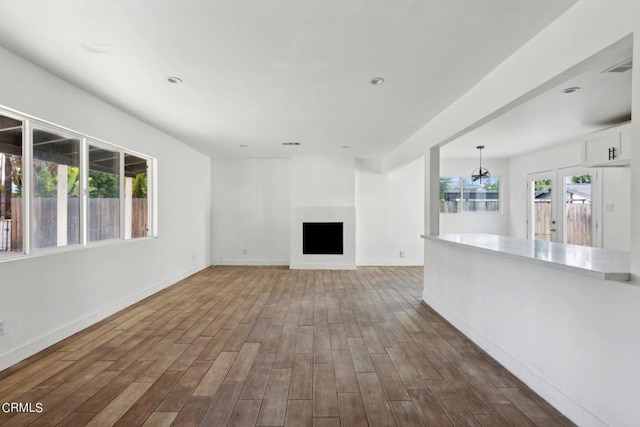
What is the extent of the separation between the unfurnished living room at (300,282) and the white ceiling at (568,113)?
4 cm

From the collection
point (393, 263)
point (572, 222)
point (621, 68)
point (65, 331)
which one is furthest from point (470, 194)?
point (65, 331)

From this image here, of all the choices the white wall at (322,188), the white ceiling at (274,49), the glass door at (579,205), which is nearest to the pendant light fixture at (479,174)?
the glass door at (579,205)

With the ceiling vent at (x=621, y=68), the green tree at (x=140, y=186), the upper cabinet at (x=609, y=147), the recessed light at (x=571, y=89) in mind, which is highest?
the recessed light at (x=571, y=89)

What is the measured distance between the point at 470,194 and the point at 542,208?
1450 millimetres

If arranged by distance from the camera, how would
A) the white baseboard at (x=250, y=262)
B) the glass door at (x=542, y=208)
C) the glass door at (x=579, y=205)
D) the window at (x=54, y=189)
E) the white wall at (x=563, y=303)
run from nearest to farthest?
1. the white wall at (x=563, y=303)
2. the window at (x=54, y=189)
3. the glass door at (x=579, y=205)
4. the glass door at (x=542, y=208)
5. the white baseboard at (x=250, y=262)

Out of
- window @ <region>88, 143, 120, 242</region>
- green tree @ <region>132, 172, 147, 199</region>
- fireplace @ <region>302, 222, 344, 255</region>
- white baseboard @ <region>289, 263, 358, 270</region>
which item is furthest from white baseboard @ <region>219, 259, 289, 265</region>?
window @ <region>88, 143, 120, 242</region>

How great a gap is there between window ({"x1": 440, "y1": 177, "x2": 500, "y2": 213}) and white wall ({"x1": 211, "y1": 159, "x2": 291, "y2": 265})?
3.81m

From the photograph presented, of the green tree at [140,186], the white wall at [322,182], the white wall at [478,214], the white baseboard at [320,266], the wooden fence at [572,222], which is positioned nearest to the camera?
the green tree at [140,186]

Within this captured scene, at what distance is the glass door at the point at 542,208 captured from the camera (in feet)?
19.9

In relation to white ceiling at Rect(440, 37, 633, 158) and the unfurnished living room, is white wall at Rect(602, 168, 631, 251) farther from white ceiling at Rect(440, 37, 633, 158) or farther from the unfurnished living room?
white ceiling at Rect(440, 37, 633, 158)

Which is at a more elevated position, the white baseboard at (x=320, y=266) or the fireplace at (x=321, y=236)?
the fireplace at (x=321, y=236)

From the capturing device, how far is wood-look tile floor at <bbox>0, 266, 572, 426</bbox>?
185 cm

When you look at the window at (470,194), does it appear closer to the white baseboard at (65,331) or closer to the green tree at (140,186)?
the green tree at (140,186)

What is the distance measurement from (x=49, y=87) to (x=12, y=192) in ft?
3.30
